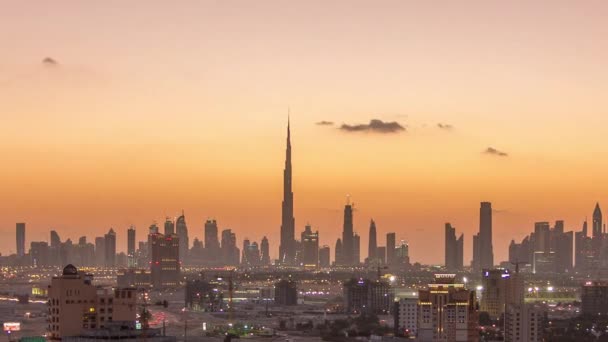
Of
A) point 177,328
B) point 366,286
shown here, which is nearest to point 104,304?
point 177,328

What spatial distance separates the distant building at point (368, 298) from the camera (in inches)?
5782

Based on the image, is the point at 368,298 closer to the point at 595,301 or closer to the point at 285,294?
the point at 285,294

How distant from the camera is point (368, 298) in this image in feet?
488

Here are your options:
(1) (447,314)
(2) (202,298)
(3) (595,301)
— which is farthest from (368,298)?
(1) (447,314)

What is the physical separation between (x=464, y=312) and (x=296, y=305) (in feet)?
307

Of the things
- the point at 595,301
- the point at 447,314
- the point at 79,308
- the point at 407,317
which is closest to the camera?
the point at 79,308

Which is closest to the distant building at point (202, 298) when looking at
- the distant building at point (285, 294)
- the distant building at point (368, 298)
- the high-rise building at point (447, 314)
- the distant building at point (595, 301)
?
the distant building at point (285, 294)

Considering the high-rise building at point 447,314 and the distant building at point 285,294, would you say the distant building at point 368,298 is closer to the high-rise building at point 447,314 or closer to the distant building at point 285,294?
the distant building at point 285,294

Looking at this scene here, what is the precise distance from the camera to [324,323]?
124188 mm

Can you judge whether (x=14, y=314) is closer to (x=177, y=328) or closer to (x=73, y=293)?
(x=177, y=328)

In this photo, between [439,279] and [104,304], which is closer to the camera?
[104,304]

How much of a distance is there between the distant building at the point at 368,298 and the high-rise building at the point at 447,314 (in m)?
59.4

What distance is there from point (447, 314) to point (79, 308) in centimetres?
4541

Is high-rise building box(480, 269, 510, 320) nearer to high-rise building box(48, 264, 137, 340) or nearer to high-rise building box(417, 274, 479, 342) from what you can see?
high-rise building box(417, 274, 479, 342)
